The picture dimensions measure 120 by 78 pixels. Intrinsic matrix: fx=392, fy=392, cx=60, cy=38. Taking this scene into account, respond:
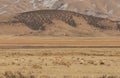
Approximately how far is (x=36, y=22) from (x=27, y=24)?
3.50 metres

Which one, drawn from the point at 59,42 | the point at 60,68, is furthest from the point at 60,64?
the point at 59,42

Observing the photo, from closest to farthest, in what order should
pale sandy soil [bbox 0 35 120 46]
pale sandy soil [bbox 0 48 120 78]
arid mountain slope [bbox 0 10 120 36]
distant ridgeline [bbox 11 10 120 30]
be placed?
1. pale sandy soil [bbox 0 48 120 78]
2. pale sandy soil [bbox 0 35 120 46]
3. arid mountain slope [bbox 0 10 120 36]
4. distant ridgeline [bbox 11 10 120 30]

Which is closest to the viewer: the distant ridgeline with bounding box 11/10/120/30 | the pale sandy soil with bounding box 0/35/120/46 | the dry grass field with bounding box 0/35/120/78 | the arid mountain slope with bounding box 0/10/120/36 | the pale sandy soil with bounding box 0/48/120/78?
the pale sandy soil with bounding box 0/48/120/78

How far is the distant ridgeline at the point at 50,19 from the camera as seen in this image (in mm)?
149587

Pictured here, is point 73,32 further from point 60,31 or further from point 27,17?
point 27,17

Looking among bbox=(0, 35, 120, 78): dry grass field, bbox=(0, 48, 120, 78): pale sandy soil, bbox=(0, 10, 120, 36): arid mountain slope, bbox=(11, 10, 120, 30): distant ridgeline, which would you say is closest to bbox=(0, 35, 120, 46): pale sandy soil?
bbox=(0, 10, 120, 36): arid mountain slope

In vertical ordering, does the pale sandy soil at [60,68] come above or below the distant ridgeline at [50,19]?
above

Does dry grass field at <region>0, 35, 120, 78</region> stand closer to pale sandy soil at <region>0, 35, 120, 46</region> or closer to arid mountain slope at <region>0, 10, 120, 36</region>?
pale sandy soil at <region>0, 35, 120, 46</region>

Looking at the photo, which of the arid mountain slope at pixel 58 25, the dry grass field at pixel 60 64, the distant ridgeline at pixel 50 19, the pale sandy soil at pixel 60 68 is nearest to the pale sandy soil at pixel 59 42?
the arid mountain slope at pixel 58 25

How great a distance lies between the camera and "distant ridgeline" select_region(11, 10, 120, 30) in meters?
150

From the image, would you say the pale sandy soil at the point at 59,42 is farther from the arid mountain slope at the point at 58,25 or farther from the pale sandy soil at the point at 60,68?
the pale sandy soil at the point at 60,68

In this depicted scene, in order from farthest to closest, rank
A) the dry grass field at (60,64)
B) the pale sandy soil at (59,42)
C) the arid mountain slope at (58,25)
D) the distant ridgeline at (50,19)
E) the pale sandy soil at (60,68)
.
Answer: the distant ridgeline at (50,19) → the arid mountain slope at (58,25) → the pale sandy soil at (59,42) → the dry grass field at (60,64) → the pale sandy soil at (60,68)

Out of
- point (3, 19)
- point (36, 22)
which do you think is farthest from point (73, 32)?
point (3, 19)

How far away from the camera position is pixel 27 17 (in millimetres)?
153625
